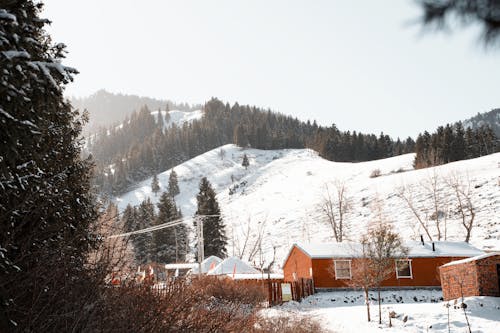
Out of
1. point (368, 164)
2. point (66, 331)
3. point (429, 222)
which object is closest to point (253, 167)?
point (368, 164)

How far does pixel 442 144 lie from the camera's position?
3071 inches

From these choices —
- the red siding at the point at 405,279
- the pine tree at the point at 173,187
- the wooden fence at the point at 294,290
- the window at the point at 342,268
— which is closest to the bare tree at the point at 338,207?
the red siding at the point at 405,279

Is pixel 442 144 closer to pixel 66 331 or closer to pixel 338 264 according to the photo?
pixel 338 264

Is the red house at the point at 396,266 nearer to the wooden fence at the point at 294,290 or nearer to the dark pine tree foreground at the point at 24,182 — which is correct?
the wooden fence at the point at 294,290

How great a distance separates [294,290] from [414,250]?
11.5m

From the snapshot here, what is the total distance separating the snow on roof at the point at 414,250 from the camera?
32594 millimetres

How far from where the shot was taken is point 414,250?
109ft

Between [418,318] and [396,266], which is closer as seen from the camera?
[418,318]

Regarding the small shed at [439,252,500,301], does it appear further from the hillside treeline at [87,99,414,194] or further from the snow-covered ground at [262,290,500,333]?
the hillside treeline at [87,99,414,194]

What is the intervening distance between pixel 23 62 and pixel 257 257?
59.6m

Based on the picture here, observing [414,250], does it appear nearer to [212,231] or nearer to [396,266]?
[396,266]

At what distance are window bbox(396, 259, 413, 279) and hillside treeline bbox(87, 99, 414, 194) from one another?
74901 millimetres

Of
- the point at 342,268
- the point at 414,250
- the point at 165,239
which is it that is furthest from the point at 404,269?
the point at 165,239

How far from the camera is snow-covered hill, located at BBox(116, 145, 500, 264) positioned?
53.7 meters
